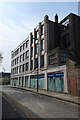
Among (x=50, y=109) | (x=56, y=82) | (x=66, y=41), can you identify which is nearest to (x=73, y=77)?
(x=56, y=82)

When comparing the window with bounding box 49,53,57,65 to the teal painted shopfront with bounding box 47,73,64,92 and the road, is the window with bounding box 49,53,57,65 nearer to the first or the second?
the teal painted shopfront with bounding box 47,73,64,92

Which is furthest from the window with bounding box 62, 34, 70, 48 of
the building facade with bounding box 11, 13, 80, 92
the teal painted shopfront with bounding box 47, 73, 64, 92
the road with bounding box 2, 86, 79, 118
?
the road with bounding box 2, 86, 79, 118

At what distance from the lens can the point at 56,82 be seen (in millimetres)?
21922

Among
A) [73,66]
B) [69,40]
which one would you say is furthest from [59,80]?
[69,40]

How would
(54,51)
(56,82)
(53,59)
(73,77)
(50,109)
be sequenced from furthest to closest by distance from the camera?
(53,59), (54,51), (56,82), (73,77), (50,109)

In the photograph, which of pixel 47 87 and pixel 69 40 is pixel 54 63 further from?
pixel 69 40

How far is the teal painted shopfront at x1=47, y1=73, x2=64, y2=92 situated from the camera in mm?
20320

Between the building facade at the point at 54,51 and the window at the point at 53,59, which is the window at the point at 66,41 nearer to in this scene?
the building facade at the point at 54,51

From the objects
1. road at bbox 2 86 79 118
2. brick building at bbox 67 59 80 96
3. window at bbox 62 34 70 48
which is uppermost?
window at bbox 62 34 70 48

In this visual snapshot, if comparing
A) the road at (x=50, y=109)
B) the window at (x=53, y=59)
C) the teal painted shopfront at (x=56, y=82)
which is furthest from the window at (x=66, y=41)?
the road at (x=50, y=109)

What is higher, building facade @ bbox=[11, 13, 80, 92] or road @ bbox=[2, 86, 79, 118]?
building facade @ bbox=[11, 13, 80, 92]

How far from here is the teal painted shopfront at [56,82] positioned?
20.3 metres

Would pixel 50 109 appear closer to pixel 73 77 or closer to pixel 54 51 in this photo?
pixel 73 77

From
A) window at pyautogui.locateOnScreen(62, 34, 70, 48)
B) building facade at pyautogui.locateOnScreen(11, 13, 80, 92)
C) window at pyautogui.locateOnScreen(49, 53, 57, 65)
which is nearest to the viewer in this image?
building facade at pyautogui.locateOnScreen(11, 13, 80, 92)
